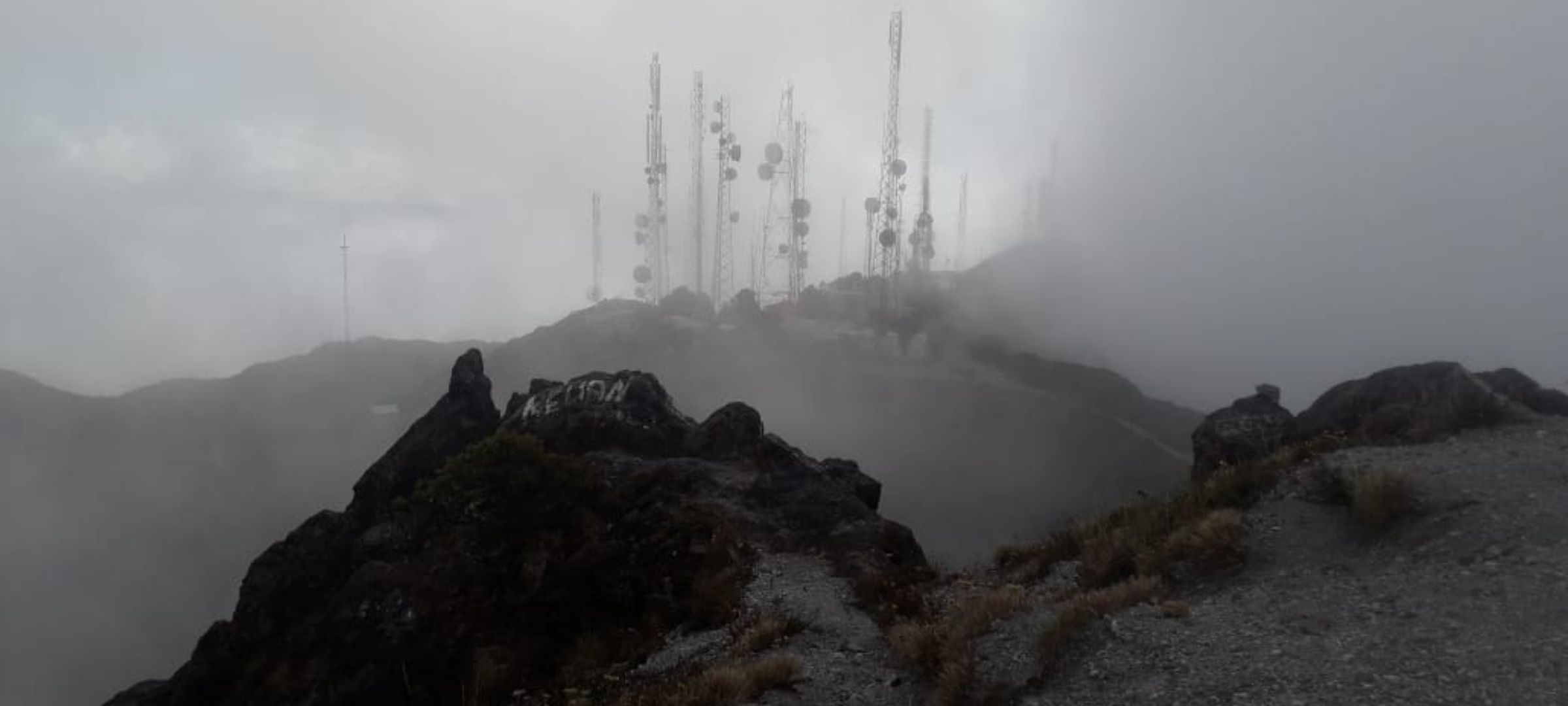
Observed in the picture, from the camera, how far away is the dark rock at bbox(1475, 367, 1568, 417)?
20.8 meters

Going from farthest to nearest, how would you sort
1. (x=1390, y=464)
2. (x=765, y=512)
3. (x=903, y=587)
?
(x=765, y=512)
(x=903, y=587)
(x=1390, y=464)

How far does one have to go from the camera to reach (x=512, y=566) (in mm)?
22000

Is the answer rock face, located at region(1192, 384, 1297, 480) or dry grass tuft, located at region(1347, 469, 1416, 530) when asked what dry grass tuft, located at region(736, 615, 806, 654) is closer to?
dry grass tuft, located at region(1347, 469, 1416, 530)

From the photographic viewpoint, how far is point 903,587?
18.2 metres

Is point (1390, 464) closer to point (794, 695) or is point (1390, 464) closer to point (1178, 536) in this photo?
point (1178, 536)

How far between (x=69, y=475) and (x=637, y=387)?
67266 mm

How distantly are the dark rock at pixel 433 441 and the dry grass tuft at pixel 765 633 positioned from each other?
13.7m

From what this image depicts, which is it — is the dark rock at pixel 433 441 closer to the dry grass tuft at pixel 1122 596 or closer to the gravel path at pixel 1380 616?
the dry grass tuft at pixel 1122 596

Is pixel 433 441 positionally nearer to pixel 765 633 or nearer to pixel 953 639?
pixel 765 633

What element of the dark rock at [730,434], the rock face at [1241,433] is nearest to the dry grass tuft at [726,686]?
the rock face at [1241,433]

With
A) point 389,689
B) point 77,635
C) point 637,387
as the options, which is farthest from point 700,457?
point 77,635

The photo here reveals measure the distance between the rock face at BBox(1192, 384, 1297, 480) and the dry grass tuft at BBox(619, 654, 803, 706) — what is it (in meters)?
13.1

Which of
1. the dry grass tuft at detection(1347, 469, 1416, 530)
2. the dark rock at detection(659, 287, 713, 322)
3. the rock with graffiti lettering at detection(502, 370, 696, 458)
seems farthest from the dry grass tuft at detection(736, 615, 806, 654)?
the dark rock at detection(659, 287, 713, 322)

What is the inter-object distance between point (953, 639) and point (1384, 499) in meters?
6.56
